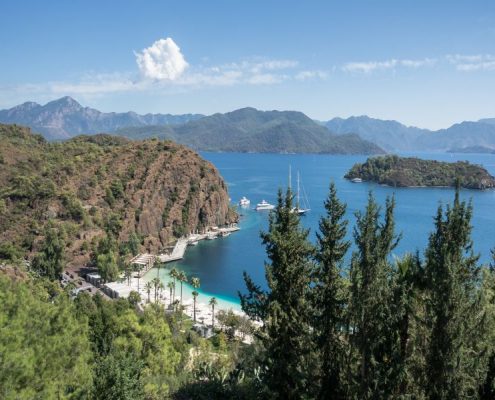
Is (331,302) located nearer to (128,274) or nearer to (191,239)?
(128,274)

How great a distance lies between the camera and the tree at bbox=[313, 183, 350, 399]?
52.3 feet

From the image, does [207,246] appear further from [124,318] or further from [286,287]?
[286,287]

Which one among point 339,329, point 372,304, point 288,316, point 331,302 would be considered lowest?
point 339,329

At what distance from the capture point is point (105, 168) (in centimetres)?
9219

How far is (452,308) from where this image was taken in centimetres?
1352

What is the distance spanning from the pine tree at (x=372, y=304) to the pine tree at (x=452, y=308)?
1.28m

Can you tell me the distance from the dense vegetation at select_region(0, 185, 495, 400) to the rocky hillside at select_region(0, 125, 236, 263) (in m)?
52.0

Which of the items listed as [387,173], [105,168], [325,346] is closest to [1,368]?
[325,346]

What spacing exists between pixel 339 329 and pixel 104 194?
2980 inches

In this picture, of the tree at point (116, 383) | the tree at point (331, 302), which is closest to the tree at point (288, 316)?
the tree at point (331, 302)

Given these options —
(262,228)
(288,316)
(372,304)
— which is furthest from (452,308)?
(262,228)

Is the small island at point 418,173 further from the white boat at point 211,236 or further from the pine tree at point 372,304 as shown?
the pine tree at point 372,304

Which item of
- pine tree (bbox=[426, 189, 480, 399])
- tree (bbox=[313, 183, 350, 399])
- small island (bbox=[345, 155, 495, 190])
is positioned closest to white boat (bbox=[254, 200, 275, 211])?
small island (bbox=[345, 155, 495, 190])

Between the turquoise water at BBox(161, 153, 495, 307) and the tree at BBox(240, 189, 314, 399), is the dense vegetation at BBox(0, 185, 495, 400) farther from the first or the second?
the turquoise water at BBox(161, 153, 495, 307)
